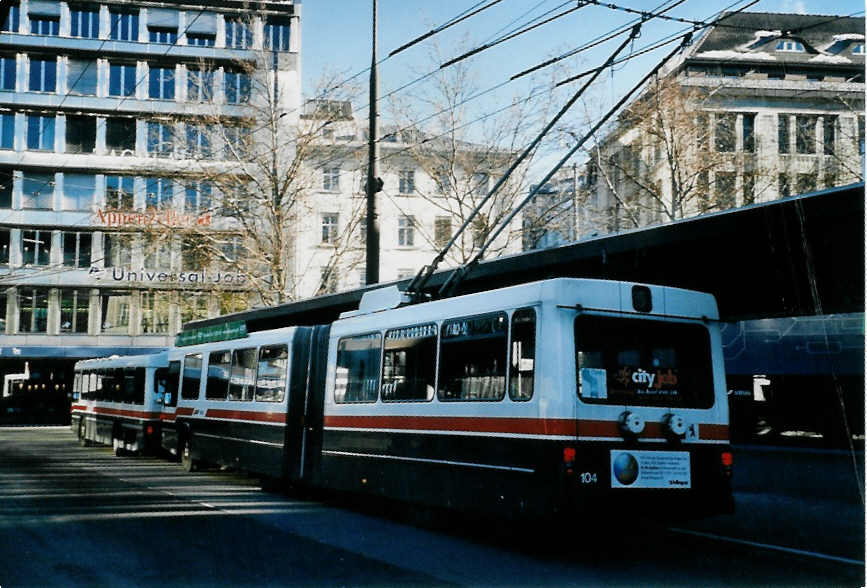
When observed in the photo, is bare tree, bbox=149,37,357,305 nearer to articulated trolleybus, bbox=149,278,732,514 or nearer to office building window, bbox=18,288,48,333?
office building window, bbox=18,288,48,333

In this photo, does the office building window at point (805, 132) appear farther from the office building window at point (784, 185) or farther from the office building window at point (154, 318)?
the office building window at point (154, 318)

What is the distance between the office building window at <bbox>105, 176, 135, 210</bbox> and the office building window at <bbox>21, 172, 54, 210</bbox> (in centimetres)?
269

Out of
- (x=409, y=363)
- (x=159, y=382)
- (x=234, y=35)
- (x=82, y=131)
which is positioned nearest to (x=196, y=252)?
(x=159, y=382)

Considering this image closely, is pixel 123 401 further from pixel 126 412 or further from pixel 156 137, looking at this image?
pixel 156 137

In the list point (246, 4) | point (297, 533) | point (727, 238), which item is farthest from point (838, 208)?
point (246, 4)

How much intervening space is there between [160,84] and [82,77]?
387 cm

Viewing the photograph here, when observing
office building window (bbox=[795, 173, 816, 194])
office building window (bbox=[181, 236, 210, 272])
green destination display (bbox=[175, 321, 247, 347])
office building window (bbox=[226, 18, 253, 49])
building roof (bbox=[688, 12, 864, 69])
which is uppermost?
office building window (bbox=[226, 18, 253, 49])

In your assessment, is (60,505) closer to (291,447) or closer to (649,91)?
(291,447)

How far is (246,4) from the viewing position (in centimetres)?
3600

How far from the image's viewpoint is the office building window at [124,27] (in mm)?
47438

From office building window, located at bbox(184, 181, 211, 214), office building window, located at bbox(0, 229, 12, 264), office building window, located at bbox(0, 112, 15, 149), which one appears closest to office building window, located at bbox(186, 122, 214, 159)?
office building window, located at bbox(184, 181, 211, 214)

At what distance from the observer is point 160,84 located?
47.5 m

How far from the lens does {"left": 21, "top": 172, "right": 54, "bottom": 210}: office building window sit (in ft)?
152

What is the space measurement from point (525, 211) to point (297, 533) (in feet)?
79.8
